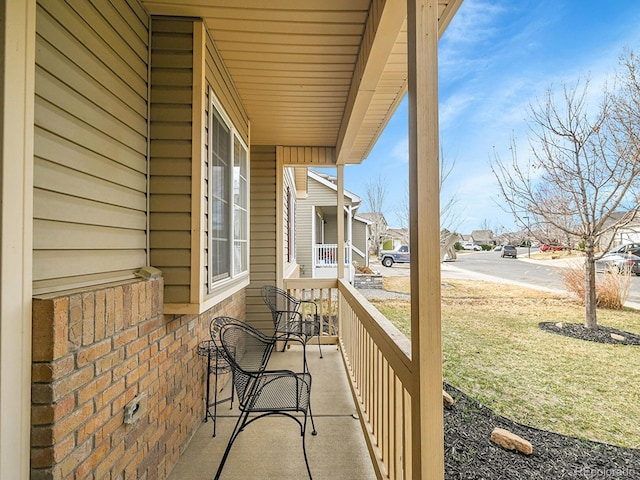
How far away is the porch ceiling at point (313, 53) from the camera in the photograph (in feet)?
5.71

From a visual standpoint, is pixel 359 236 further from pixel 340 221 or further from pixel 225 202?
pixel 225 202

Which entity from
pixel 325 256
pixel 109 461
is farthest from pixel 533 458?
pixel 325 256

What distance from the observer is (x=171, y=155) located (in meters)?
1.84

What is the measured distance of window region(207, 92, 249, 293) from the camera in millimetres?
2145

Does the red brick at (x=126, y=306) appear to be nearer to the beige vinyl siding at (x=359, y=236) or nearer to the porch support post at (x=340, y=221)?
the porch support post at (x=340, y=221)

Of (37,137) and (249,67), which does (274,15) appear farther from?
(37,137)

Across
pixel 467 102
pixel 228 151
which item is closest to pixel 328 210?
pixel 467 102

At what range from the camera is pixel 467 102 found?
19.0ft

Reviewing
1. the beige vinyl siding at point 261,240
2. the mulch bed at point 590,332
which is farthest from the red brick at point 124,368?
the mulch bed at point 590,332

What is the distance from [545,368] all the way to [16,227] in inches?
176

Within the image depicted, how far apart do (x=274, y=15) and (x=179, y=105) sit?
80 centimetres

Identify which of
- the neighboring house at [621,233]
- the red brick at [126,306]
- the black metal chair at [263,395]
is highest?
the neighboring house at [621,233]

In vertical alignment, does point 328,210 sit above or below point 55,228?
above

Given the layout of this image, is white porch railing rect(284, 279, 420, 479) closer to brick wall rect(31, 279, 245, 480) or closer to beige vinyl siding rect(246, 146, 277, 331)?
brick wall rect(31, 279, 245, 480)
